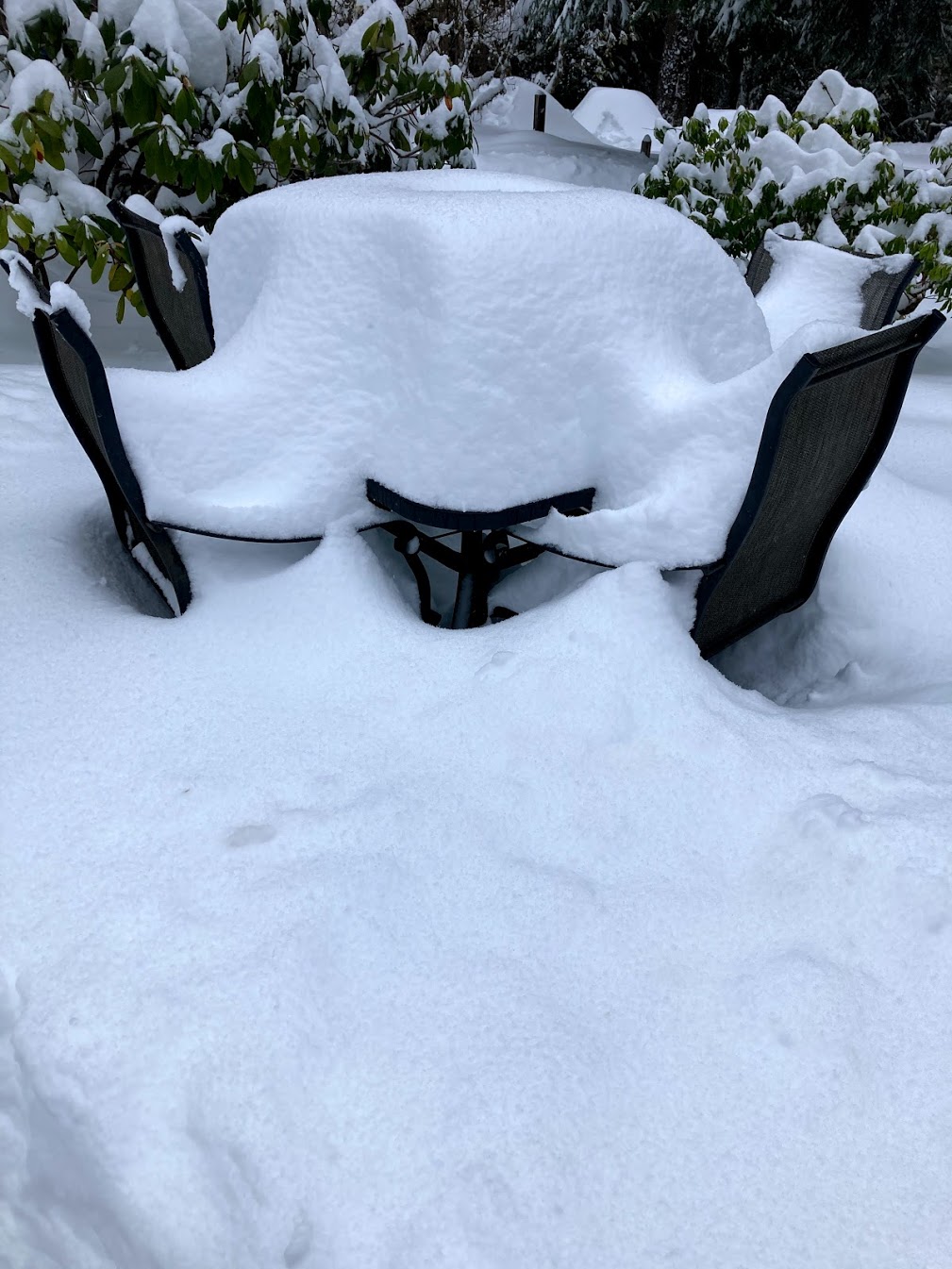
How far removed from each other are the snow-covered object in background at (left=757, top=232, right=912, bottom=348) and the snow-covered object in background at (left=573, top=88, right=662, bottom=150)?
614 inches

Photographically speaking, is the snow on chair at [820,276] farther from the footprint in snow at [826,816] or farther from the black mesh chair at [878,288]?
the footprint in snow at [826,816]

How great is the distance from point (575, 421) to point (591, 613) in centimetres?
45

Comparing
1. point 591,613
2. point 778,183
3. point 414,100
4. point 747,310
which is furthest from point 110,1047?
point 778,183

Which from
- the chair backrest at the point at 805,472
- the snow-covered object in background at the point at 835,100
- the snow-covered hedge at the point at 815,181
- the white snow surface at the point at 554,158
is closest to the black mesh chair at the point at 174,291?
the chair backrest at the point at 805,472

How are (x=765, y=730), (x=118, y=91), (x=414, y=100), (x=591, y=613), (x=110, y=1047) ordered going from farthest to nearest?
(x=414, y=100) → (x=118, y=91) → (x=591, y=613) → (x=765, y=730) → (x=110, y=1047)

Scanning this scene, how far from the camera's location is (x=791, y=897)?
1631mm

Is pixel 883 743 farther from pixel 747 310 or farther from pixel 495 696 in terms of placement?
pixel 747 310

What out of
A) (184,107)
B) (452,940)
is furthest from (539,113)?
(452,940)

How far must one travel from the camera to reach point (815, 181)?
4.97 metres

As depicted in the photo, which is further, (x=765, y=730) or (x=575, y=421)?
(x=575, y=421)

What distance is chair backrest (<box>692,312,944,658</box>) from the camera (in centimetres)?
189

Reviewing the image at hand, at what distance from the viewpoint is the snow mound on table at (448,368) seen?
6.88ft

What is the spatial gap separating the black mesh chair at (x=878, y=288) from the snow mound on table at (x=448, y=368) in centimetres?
139

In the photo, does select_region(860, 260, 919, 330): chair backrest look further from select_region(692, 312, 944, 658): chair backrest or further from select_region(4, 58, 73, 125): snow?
select_region(4, 58, 73, 125): snow
